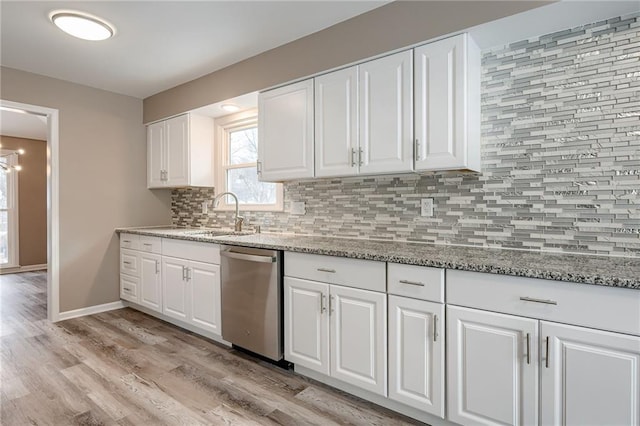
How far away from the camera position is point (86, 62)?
3076 millimetres

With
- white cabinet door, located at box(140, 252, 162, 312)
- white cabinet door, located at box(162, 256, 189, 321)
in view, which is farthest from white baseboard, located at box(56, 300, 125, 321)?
white cabinet door, located at box(162, 256, 189, 321)

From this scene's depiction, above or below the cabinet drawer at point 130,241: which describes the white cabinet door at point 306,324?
below

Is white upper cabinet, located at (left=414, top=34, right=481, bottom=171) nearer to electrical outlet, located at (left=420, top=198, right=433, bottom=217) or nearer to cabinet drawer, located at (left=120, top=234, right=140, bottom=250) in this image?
electrical outlet, located at (left=420, top=198, right=433, bottom=217)

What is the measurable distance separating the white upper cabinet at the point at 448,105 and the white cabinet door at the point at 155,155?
120 inches

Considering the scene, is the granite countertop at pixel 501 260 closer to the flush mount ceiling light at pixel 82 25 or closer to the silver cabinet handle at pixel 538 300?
the silver cabinet handle at pixel 538 300

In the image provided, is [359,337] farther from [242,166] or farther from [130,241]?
[130,241]

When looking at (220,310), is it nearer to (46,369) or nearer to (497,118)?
(46,369)

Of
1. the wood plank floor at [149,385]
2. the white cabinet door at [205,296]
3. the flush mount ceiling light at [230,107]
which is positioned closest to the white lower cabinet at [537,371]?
the wood plank floor at [149,385]

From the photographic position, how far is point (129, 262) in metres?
3.79

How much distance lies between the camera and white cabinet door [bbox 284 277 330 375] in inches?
84.0

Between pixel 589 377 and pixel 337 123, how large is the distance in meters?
1.89

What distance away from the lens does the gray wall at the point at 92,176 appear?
138 inches

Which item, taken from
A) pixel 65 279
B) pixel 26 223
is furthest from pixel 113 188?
pixel 26 223

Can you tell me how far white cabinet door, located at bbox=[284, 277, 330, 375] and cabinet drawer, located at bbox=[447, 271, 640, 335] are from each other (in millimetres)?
810
